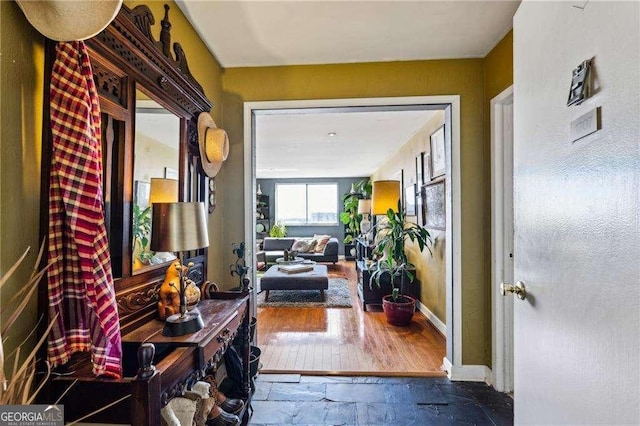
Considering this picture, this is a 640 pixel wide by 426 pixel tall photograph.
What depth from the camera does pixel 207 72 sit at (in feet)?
7.30

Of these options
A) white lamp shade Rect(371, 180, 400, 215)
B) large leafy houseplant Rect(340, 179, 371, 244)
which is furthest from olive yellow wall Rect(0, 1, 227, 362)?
large leafy houseplant Rect(340, 179, 371, 244)

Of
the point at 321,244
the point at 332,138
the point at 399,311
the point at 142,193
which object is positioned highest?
the point at 332,138

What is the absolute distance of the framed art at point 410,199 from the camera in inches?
172

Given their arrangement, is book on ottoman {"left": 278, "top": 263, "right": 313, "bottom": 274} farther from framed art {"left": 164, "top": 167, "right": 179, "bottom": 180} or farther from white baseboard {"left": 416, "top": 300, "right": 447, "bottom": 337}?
framed art {"left": 164, "top": 167, "right": 179, "bottom": 180}

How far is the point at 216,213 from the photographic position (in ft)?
7.72

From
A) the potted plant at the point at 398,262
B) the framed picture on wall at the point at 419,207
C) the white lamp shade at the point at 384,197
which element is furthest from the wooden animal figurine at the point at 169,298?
the framed picture on wall at the point at 419,207

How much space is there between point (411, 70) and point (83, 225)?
7.68 ft

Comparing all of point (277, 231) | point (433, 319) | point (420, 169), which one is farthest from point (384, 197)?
point (277, 231)

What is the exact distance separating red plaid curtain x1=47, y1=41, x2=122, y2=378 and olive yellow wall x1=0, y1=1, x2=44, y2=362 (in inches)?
2.3

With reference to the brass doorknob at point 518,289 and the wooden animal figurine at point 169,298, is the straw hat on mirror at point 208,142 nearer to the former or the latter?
the wooden animal figurine at point 169,298

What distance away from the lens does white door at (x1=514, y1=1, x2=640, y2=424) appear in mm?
694

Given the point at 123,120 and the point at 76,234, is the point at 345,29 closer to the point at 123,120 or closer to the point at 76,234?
the point at 123,120

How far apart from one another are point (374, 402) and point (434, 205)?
7.15 ft

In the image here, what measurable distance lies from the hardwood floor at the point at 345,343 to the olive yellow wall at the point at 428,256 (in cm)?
28
